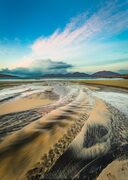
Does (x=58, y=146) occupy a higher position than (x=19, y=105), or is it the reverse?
(x=58, y=146)

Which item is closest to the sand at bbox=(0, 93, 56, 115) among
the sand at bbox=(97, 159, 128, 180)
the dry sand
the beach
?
the beach

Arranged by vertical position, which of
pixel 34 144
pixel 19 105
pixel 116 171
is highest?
pixel 34 144

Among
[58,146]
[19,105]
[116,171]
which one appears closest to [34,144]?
[58,146]

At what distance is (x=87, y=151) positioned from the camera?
5605 millimetres

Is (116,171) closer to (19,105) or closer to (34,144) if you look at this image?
(34,144)

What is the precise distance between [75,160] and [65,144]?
3.41 ft

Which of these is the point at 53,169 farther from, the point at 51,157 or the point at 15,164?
the point at 15,164

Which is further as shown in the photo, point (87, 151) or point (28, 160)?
point (87, 151)

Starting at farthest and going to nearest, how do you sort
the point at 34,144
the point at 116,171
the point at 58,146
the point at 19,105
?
1. the point at 19,105
2. the point at 34,144
3. the point at 58,146
4. the point at 116,171

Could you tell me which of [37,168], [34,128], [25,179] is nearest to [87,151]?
[37,168]

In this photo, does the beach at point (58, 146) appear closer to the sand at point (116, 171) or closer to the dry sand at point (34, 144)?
the dry sand at point (34, 144)

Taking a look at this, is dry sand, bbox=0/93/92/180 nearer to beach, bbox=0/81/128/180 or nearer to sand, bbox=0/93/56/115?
beach, bbox=0/81/128/180

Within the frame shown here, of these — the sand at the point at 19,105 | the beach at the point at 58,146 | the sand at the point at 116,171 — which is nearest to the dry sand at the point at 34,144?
the beach at the point at 58,146

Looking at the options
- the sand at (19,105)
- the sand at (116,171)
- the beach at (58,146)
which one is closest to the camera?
the sand at (116,171)
